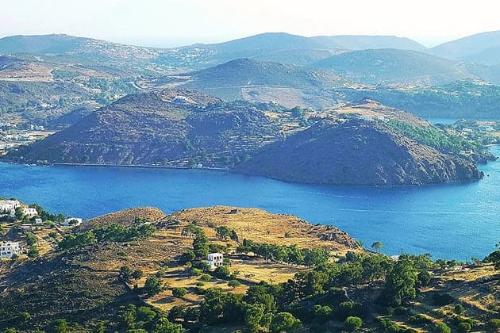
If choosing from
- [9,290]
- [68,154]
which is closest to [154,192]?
[68,154]

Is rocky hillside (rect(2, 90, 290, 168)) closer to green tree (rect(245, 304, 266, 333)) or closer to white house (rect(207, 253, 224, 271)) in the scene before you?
white house (rect(207, 253, 224, 271))

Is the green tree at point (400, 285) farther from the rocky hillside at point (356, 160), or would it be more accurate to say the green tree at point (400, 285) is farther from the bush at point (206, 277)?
the rocky hillside at point (356, 160)

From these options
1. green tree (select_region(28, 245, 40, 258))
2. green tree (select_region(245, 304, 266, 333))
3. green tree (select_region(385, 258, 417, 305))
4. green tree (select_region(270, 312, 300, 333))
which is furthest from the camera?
green tree (select_region(28, 245, 40, 258))

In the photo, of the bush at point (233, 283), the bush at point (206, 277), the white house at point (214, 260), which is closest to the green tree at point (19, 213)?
the white house at point (214, 260)

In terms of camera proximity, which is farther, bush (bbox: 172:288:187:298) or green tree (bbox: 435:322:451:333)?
Answer: bush (bbox: 172:288:187:298)

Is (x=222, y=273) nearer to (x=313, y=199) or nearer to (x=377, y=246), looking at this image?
(x=377, y=246)

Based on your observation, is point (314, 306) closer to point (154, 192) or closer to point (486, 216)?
point (486, 216)

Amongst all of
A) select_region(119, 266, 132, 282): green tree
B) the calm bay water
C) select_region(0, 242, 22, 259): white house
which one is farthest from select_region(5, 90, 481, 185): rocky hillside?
select_region(119, 266, 132, 282): green tree

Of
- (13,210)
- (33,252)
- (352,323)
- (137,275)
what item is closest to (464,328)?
(352,323)
